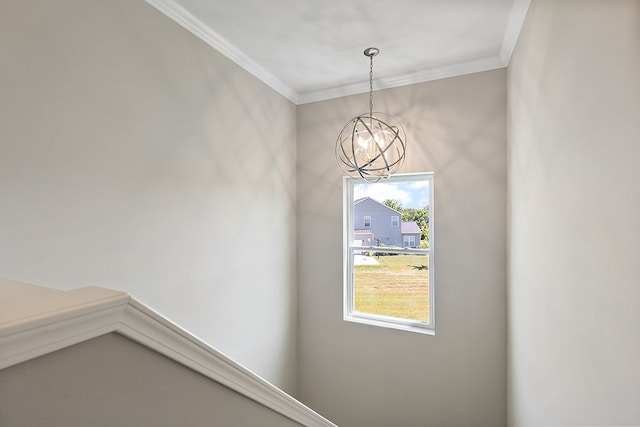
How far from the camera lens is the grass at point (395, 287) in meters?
2.69

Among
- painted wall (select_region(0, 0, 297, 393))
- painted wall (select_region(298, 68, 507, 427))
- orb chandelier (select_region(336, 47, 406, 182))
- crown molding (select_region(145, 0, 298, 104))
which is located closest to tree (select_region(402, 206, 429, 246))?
painted wall (select_region(298, 68, 507, 427))

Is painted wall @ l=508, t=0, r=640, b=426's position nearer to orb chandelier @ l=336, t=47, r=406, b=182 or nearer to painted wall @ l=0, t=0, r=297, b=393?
orb chandelier @ l=336, t=47, r=406, b=182

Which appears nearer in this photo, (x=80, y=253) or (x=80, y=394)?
(x=80, y=394)

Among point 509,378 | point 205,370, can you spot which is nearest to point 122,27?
point 205,370

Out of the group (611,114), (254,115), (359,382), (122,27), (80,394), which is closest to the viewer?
(80,394)

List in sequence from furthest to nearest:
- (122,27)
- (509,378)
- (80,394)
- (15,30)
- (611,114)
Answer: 1. (509,378)
2. (122,27)
3. (15,30)
4. (611,114)
5. (80,394)

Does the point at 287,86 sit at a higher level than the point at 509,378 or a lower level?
higher

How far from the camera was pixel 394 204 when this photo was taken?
9.18ft

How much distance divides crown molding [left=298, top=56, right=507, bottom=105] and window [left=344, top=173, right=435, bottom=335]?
0.78 m

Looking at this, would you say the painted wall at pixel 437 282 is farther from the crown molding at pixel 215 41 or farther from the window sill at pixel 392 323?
the crown molding at pixel 215 41

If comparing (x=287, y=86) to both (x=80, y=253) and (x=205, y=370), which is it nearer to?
(x=80, y=253)

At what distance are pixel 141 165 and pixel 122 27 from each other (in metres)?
0.67

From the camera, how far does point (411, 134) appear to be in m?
2.61

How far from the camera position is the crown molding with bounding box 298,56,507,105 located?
2350mm
